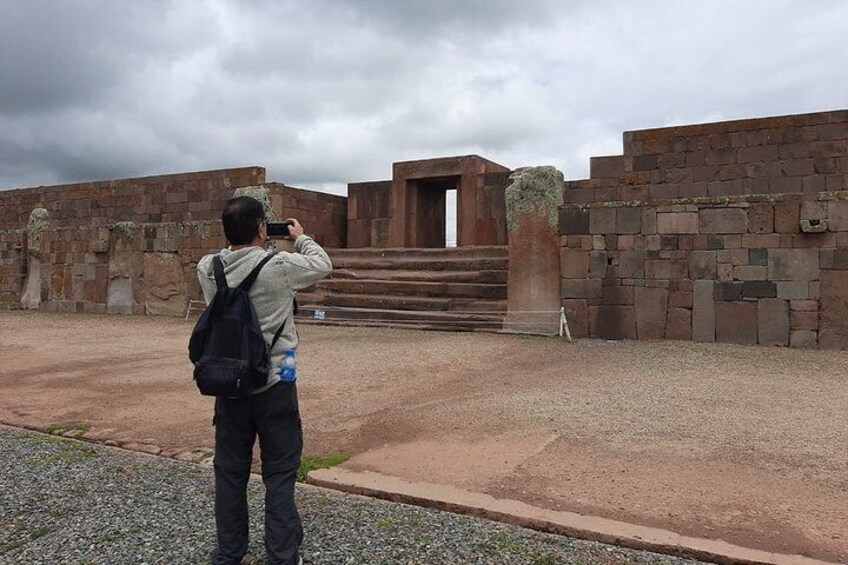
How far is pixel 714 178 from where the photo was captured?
11273 mm

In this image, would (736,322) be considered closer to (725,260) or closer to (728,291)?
(728,291)

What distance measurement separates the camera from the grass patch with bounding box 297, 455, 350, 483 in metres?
3.44

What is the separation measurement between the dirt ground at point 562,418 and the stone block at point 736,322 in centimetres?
38

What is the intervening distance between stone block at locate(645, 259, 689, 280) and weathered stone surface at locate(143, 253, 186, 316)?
9.32 meters

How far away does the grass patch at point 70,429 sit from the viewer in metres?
4.31

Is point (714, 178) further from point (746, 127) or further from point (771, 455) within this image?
point (771, 455)

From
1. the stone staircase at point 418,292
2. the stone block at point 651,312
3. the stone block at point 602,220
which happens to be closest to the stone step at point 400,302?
the stone staircase at point 418,292

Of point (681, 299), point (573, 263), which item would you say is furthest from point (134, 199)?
point (681, 299)

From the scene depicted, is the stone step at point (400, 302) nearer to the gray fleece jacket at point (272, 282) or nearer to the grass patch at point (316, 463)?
the grass patch at point (316, 463)

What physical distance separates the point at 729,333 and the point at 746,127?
14.8 feet

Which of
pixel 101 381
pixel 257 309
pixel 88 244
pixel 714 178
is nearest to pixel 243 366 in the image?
pixel 257 309

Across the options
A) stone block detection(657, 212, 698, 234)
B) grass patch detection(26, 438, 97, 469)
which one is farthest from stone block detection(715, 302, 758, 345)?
grass patch detection(26, 438, 97, 469)

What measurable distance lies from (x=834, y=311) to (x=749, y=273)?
1.08 metres

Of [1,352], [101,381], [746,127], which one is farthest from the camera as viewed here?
[746,127]
